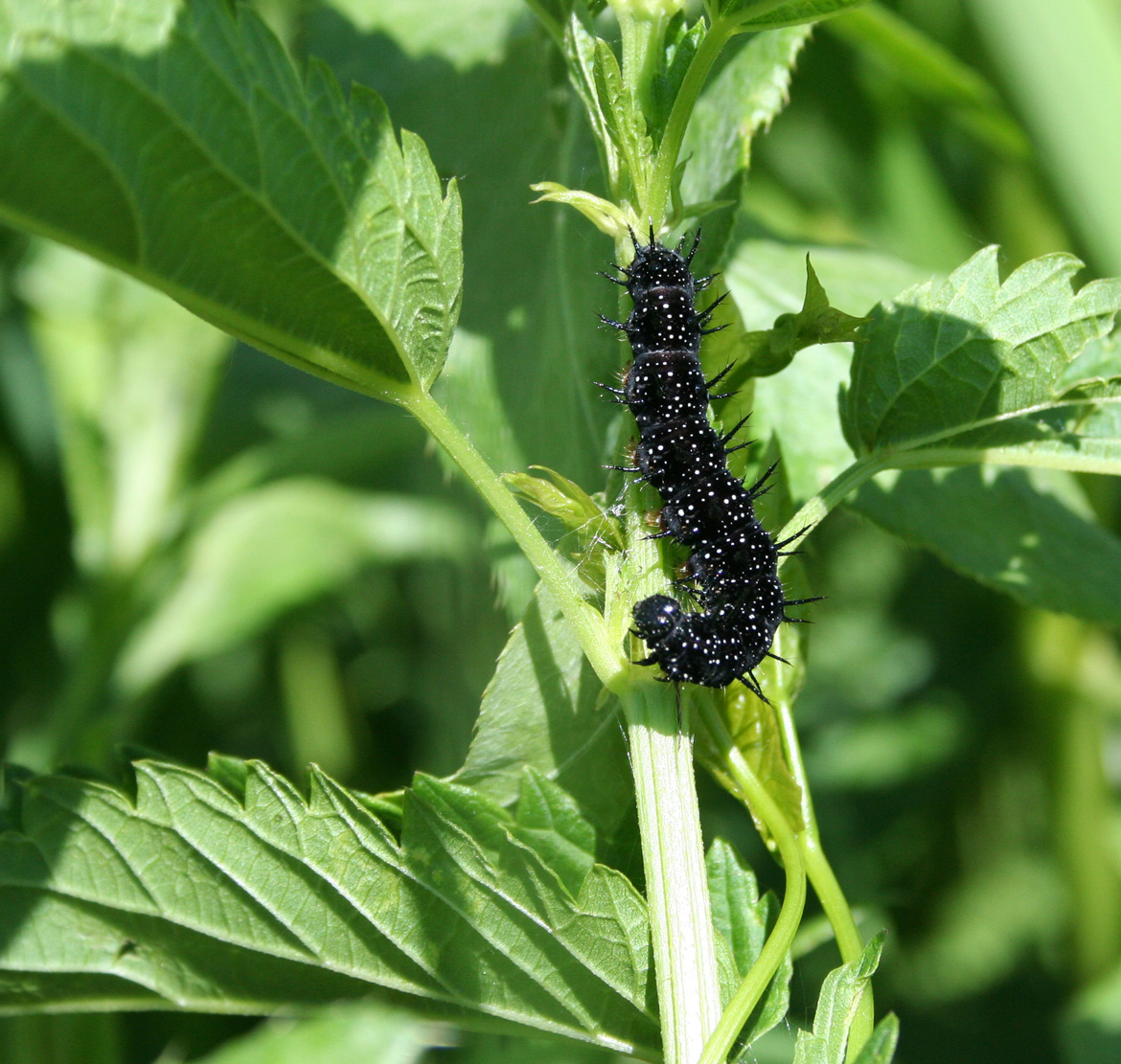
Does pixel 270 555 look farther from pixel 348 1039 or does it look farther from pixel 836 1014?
pixel 836 1014

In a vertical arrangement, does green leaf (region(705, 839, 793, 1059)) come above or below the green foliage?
above

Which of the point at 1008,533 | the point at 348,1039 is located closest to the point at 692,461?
the point at 1008,533

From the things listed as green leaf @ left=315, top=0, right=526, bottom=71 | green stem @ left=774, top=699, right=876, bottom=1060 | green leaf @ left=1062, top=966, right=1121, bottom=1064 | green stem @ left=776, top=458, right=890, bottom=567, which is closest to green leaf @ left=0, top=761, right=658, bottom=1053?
green stem @ left=774, top=699, right=876, bottom=1060

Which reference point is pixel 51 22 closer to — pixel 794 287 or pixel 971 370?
pixel 971 370

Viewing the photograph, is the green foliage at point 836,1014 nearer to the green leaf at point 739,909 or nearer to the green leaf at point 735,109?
the green leaf at point 739,909

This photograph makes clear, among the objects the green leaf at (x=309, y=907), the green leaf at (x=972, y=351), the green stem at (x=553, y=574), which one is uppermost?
the green leaf at (x=972, y=351)

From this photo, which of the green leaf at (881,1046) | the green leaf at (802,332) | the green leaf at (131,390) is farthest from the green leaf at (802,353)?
the green leaf at (131,390)

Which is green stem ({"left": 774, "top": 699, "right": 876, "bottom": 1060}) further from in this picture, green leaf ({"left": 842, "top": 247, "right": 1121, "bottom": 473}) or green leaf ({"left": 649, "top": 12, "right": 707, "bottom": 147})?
green leaf ({"left": 649, "top": 12, "right": 707, "bottom": 147})
